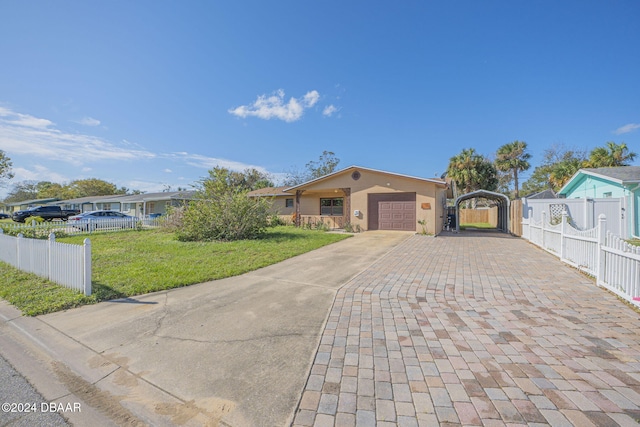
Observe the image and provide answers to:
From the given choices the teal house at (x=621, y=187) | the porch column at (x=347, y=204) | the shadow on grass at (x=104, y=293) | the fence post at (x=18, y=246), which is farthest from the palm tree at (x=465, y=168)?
the fence post at (x=18, y=246)

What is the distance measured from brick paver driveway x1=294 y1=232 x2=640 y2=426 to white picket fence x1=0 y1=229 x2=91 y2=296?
4.63 metres

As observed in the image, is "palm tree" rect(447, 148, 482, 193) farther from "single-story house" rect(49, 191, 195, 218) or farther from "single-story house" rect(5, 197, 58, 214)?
"single-story house" rect(5, 197, 58, 214)

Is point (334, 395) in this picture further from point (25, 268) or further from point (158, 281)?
point (25, 268)

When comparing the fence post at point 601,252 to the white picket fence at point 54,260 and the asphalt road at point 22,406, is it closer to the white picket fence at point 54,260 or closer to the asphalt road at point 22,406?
the asphalt road at point 22,406

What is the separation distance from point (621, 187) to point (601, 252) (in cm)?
1311

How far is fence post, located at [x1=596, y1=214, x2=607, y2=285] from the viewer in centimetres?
502

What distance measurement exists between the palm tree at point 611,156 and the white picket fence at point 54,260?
105 feet

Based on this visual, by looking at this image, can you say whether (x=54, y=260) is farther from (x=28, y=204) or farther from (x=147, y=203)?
(x=28, y=204)

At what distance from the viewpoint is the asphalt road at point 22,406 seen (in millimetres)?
2109

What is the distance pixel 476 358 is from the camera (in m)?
2.79

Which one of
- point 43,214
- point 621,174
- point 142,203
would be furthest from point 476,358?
point 43,214

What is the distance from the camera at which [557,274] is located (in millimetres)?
6020

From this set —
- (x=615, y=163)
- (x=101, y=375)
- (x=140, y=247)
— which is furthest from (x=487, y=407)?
(x=615, y=163)

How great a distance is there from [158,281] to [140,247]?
18.2 feet
